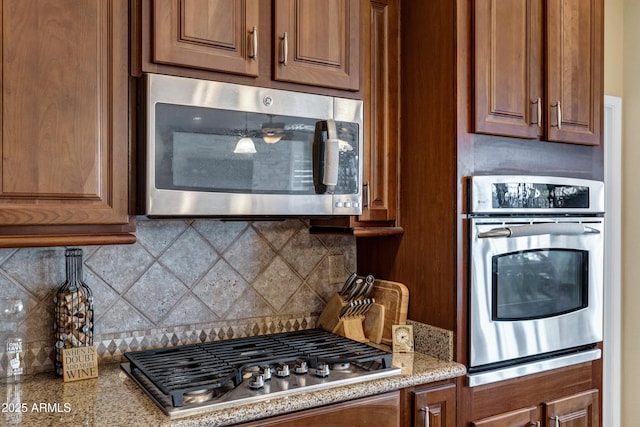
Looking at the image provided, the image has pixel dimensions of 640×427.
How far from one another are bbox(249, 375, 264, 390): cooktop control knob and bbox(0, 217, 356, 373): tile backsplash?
0.53m

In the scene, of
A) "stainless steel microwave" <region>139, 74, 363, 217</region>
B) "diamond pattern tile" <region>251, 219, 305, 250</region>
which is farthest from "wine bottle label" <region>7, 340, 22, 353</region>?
"diamond pattern tile" <region>251, 219, 305, 250</region>

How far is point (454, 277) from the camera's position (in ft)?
6.33

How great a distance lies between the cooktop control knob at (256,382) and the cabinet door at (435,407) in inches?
20.5

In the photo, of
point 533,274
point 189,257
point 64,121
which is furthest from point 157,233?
point 533,274

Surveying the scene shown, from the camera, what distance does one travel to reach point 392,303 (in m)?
2.14

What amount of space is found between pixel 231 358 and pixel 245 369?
0.13m

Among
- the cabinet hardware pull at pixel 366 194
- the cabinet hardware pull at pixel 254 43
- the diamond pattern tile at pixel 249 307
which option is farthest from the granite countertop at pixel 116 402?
the cabinet hardware pull at pixel 254 43

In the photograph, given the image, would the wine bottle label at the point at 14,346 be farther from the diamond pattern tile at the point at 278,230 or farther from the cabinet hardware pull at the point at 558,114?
the cabinet hardware pull at the point at 558,114

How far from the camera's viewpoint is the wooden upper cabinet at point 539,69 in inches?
78.6

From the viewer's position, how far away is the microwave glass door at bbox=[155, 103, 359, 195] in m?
1.61

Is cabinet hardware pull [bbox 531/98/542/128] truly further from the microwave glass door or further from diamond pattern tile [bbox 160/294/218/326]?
diamond pattern tile [bbox 160/294/218/326]

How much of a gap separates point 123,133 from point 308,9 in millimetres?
742

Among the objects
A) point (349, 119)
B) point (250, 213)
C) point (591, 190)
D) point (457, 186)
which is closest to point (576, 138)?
point (591, 190)

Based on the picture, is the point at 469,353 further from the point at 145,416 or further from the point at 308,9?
the point at 308,9
